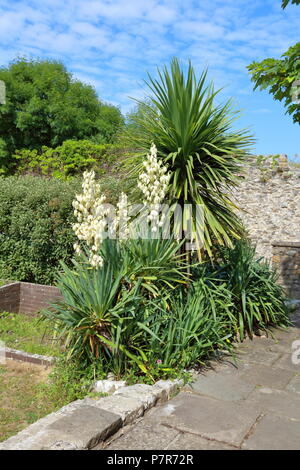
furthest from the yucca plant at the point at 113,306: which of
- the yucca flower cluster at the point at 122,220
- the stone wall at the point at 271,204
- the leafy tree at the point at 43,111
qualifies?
the leafy tree at the point at 43,111

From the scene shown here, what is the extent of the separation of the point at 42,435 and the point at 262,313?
3.84 meters

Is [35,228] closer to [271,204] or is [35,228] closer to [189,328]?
[189,328]

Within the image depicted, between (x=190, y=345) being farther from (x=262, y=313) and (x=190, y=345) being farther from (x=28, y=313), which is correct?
(x=28, y=313)

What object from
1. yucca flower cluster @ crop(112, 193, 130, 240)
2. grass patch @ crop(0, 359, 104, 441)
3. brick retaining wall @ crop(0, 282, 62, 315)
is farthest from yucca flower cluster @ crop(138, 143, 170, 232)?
brick retaining wall @ crop(0, 282, 62, 315)

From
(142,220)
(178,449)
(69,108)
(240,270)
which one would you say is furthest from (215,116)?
(69,108)

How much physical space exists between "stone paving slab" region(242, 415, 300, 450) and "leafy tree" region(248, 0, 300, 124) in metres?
3.01

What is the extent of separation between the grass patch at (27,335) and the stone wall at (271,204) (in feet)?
21.4

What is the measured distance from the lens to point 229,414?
3.22 meters

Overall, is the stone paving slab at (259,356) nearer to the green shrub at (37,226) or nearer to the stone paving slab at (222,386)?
the stone paving slab at (222,386)

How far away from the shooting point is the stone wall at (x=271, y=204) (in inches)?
431

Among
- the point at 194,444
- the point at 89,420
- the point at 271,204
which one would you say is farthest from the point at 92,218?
the point at 271,204

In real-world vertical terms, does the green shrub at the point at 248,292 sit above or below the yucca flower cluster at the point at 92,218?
below

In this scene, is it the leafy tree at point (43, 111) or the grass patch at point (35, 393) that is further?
the leafy tree at point (43, 111)

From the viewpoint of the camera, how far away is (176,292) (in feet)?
15.5
